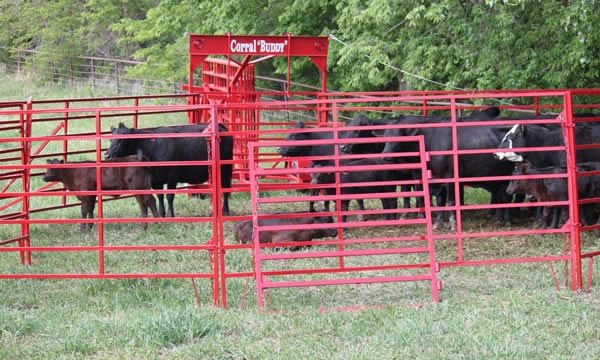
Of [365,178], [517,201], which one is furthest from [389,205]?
[517,201]

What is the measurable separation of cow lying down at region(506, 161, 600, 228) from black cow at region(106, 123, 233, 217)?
448cm

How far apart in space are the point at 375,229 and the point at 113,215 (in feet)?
14.1

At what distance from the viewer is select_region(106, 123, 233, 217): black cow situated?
1398 cm

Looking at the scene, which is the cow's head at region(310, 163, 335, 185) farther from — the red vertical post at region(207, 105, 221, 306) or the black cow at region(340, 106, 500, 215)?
the red vertical post at region(207, 105, 221, 306)

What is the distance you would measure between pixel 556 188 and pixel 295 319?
5.70 metres

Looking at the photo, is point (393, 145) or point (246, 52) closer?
point (393, 145)

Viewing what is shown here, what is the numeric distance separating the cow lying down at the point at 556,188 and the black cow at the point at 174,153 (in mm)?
4484

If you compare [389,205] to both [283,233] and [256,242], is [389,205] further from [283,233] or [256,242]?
[256,242]

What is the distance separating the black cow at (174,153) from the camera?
45.9 ft

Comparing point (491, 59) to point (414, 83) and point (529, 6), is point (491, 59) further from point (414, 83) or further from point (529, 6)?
point (414, 83)

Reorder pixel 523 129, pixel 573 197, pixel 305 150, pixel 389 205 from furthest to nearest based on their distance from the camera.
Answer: pixel 305 150, pixel 389 205, pixel 523 129, pixel 573 197

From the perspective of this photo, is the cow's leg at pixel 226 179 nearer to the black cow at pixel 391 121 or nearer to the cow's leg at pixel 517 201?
the black cow at pixel 391 121

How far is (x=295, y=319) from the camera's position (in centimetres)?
754

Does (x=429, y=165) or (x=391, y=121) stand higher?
(x=391, y=121)
